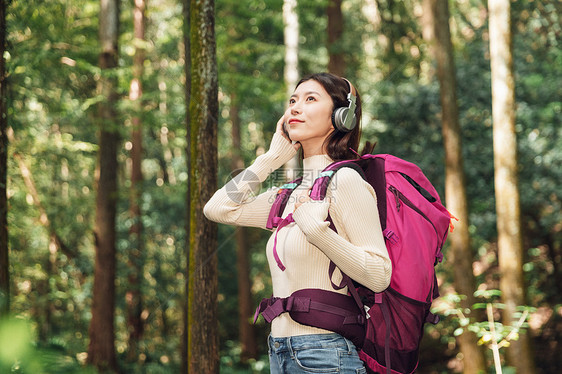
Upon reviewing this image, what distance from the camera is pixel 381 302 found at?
224cm

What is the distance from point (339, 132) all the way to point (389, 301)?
0.86 meters

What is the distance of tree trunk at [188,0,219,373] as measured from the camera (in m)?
4.22

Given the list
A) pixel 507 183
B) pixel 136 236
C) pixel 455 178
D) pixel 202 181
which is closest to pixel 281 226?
pixel 202 181

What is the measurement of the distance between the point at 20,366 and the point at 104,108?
9.87 meters

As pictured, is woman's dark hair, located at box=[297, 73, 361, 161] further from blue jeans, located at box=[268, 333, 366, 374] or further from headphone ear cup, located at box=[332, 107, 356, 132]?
blue jeans, located at box=[268, 333, 366, 374]

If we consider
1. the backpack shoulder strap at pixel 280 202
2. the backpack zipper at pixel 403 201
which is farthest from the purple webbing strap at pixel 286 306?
the backpack zipper at pixel 403 201

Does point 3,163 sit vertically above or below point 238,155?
below

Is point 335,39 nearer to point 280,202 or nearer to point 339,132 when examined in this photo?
point 339,132

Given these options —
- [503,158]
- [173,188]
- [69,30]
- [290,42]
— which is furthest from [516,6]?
[69,30]

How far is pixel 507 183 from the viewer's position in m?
7.62

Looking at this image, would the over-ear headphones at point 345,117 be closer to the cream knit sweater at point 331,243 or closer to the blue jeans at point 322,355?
the cream knit sweater at point 331,243

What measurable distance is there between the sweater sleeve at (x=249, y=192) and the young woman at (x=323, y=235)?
0.18 m

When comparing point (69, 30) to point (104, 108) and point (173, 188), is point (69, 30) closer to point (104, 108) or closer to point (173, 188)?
point (104, 108)

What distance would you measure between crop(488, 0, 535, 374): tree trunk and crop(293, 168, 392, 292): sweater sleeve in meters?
5.82
